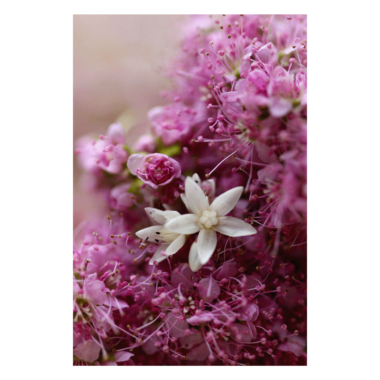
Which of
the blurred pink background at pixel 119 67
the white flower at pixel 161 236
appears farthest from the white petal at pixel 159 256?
the blurred pink background at pixel 119 67

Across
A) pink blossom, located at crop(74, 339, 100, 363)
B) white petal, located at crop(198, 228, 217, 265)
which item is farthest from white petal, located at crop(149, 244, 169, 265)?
pink blossom, located at crop(74, 339, 100, 363)

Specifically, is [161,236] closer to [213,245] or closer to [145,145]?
[213,245]

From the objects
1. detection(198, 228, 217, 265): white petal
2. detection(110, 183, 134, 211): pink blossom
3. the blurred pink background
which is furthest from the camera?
the blurred pink background

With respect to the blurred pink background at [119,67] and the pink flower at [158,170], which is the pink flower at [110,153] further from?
the blurred pink background at [119,67]

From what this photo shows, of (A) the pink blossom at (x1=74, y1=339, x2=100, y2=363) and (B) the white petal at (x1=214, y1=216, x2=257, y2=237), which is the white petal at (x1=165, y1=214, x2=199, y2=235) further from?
(A) the pink blossom at (x1=74, y1=339, x2=100, y2=363)

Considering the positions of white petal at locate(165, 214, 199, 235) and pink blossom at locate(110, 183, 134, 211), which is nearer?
white petal at locate(165, 214, 199, 235)

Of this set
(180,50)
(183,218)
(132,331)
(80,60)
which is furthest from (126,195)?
(80,60)

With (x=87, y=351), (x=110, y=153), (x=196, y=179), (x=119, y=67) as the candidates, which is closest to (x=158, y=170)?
(x=196, y=179)
